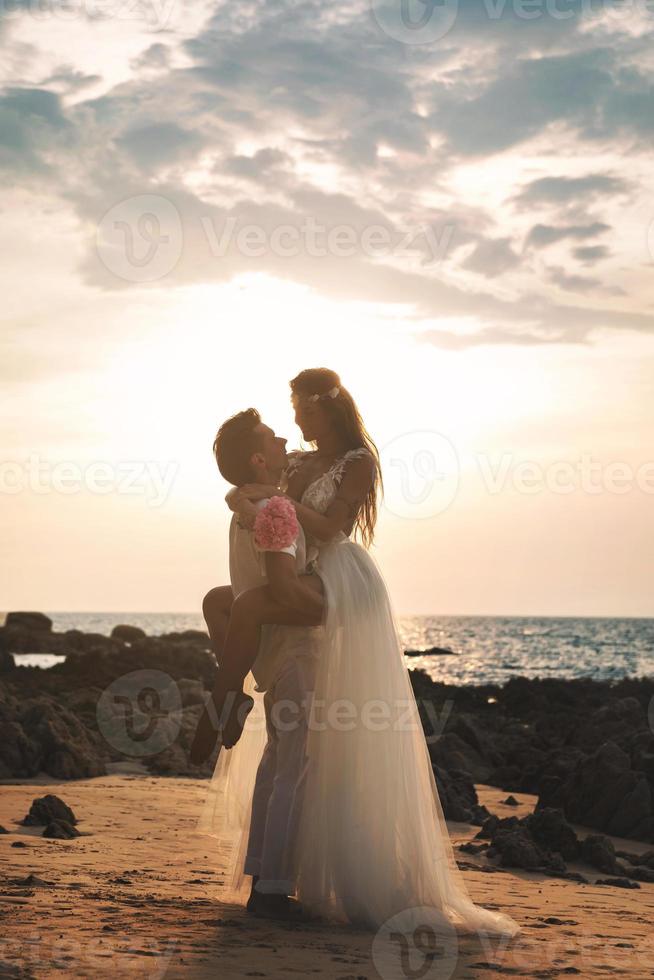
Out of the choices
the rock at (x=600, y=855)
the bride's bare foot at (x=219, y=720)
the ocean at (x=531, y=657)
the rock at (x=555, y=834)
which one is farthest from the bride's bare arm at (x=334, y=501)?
the ocean at (x=531, y=657)

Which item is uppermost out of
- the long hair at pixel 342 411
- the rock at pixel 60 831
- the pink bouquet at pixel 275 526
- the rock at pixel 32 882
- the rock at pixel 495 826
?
the long hair at pixel 342 411

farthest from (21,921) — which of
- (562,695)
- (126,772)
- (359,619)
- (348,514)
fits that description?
(562,695)

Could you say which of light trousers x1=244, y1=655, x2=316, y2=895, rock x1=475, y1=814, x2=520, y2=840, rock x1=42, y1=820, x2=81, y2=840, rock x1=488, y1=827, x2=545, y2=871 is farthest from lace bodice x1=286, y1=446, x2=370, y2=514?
rock x1=475, y1=814, x2=520, y2=840

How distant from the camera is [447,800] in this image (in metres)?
11.3

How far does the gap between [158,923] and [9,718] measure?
755cm

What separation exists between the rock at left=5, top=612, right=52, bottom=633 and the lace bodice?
2186 inches

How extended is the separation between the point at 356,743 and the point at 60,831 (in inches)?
129

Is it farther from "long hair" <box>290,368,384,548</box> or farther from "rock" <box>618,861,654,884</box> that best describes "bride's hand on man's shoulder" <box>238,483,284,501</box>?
"rock" <box>618,861,654,884</box>

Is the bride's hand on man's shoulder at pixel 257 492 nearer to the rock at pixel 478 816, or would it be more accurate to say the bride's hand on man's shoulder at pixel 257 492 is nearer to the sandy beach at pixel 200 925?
the sandy beach at pixel 200 925

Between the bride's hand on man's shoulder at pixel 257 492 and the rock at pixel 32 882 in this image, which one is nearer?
the bride's hand on man's shoulder at pixel 257 492

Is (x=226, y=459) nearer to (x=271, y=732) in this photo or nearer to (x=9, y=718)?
(x=271, y=732)

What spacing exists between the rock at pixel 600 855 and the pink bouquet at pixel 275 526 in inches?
200

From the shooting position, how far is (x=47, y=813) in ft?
27.0

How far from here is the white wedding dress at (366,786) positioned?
5.39m
